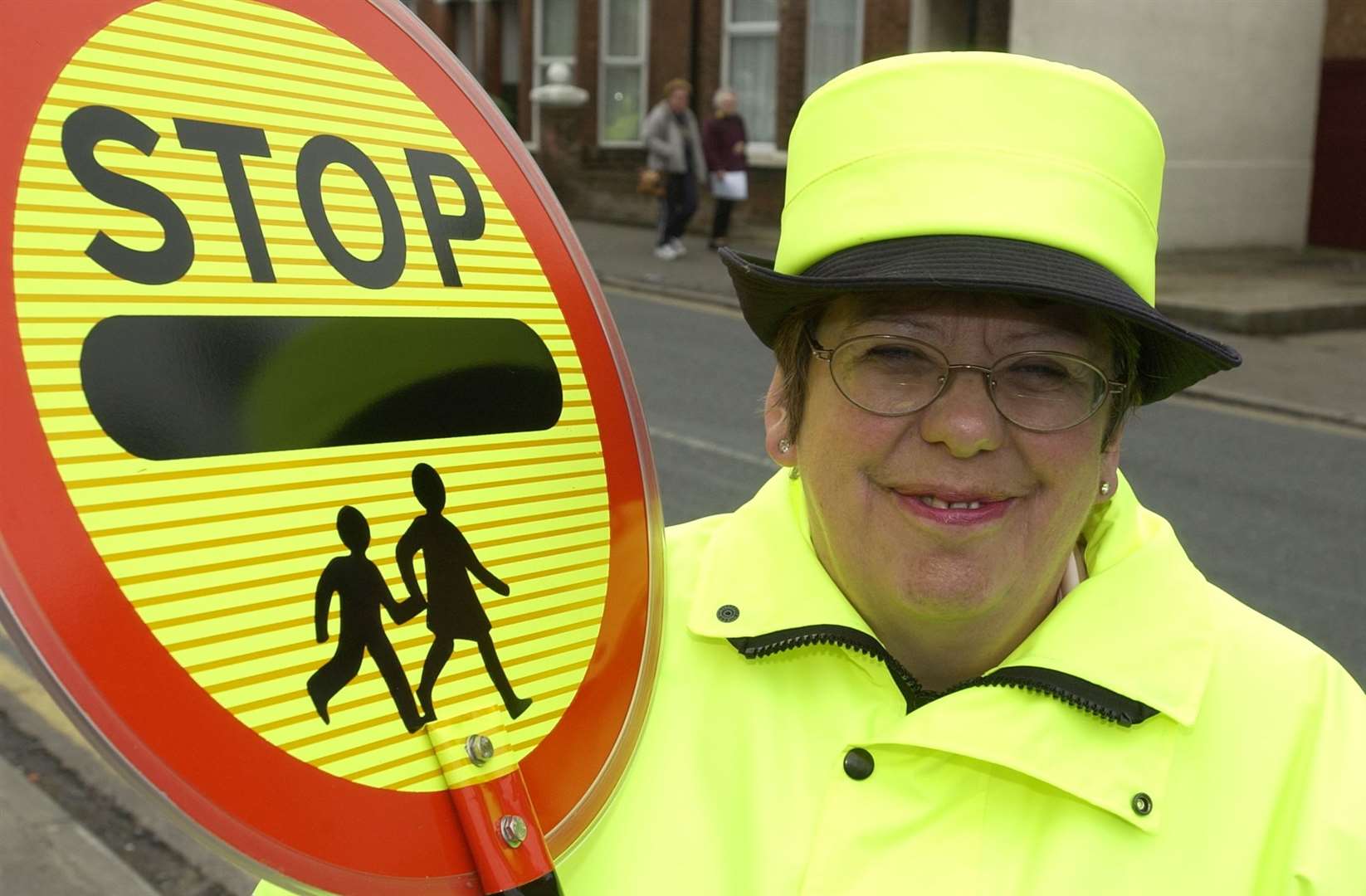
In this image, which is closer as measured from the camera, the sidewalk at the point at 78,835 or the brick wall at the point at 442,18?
the sidewalk at the point at 78,835

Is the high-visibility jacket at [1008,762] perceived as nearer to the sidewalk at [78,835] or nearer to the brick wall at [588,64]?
the sidewalk at [78,835]

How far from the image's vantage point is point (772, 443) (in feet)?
5.77

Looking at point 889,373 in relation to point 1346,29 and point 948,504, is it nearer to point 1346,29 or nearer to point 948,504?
point 948,504

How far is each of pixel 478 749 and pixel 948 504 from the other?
2.01 ft

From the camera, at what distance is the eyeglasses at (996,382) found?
1512mm

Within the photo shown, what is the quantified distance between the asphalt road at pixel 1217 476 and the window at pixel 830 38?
7.43 m

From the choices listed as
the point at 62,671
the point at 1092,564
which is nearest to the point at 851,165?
the point at 1092,564

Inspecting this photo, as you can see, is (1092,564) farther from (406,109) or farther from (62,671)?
(62,671)

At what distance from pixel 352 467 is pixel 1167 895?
0.81m

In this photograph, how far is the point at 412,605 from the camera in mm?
1127

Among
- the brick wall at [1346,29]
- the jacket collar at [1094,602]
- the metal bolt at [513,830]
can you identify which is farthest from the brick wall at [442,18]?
the metal bolt at [513,830]

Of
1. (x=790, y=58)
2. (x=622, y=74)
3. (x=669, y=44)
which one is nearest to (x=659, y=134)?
(x=790, y=58)

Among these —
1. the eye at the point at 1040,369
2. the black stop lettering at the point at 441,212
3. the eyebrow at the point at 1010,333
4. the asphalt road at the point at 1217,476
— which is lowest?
the asphalt road at the point at 1217,476

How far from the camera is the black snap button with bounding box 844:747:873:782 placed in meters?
1.41
